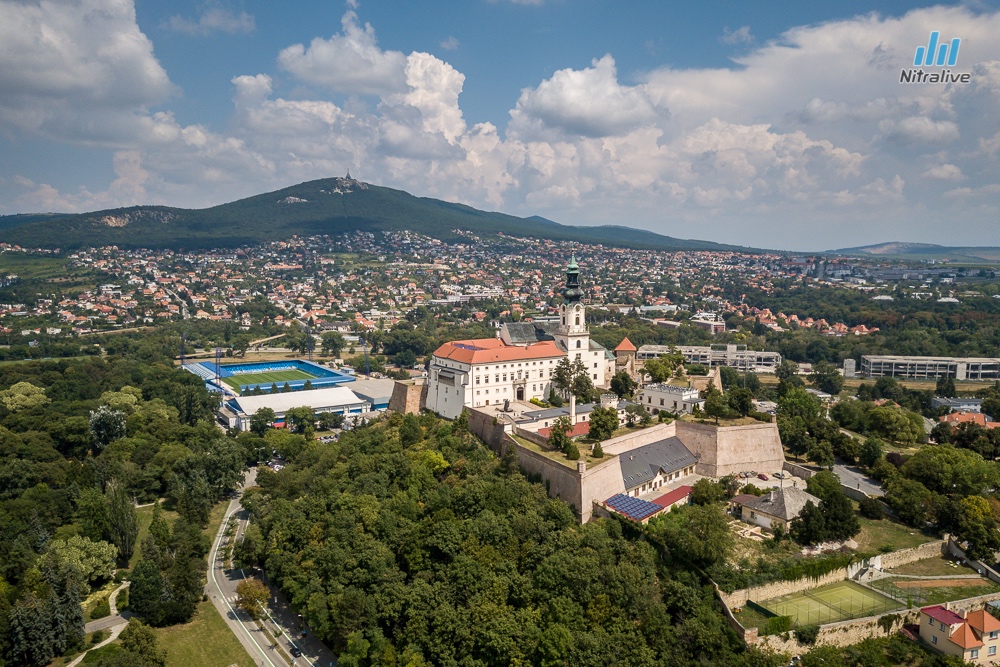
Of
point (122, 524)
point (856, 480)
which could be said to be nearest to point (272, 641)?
point (122, 524)

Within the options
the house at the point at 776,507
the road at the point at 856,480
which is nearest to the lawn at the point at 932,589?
the house at the point at 776,507

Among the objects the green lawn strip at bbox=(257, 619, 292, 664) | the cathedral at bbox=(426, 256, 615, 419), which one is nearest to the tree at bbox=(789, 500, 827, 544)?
the cathedral at bbox=(426, 256, 615, 419)

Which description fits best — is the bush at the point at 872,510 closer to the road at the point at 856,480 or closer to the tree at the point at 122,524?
the road at the point at 856,480

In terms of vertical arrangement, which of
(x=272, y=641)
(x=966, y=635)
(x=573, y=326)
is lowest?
(x=272, y=641)

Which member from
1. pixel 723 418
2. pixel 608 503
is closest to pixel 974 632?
pixel 608 503

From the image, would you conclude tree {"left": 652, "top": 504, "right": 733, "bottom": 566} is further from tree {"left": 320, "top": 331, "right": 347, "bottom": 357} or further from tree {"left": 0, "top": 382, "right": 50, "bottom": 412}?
tree {"left": 320, "top": 331, "right": 347, "bottom": 357}

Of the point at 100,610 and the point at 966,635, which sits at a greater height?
the point at 966,635

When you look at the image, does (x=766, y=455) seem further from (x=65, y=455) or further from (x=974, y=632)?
(x=65, y=455)

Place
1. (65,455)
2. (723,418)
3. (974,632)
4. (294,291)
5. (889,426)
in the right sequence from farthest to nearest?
(294,291) → (65,455) → (889,426) → (723,418) → (974,632)

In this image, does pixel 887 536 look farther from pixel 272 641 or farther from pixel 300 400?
pixel 300 400
